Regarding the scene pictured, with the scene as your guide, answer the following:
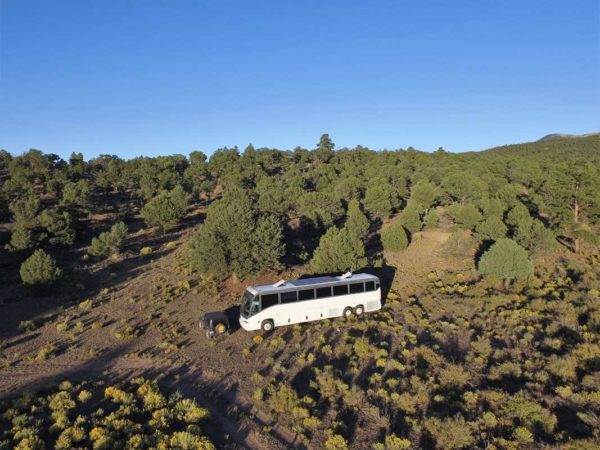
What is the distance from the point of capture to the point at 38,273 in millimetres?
29984

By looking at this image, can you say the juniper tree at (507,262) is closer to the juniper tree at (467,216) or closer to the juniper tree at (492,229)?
the juniper tree at (492,229)

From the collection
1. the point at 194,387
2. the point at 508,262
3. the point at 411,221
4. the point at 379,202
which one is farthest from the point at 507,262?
the point at 194,387

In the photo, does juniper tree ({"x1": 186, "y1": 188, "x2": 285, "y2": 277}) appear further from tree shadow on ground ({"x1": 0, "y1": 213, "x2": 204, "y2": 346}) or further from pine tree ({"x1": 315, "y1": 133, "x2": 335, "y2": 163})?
pine tree ({"x1": 315, "y1": 133, "x2": 335, "y2": 163})

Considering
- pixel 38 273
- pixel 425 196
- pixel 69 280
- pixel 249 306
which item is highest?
pixel 425 196

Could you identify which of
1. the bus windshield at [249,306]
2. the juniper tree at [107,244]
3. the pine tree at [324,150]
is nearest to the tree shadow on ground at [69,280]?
the juniper tree at [107,244]

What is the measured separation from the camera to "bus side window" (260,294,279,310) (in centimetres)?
2259

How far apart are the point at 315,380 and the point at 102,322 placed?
16.3 m

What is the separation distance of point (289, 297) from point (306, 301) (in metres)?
1.21

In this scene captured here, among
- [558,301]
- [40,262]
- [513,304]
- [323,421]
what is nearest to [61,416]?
[323,421]

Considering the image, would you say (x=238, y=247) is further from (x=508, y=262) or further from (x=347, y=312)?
(x=508, y=262)

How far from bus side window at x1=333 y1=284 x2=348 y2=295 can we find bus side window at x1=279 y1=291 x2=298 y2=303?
9.10 ft

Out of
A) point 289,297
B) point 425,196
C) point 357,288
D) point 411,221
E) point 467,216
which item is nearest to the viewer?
point 289,297

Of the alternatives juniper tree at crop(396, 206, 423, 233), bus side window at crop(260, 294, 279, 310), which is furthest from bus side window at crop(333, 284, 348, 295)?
juniper tree at crop(396, 206, 423, 233)

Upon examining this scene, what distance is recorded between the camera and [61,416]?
14.1m
